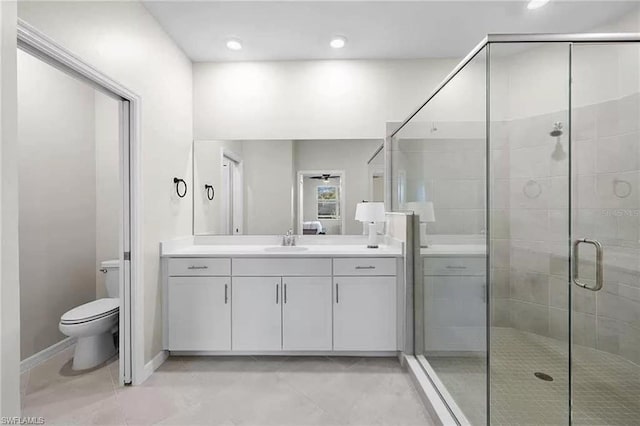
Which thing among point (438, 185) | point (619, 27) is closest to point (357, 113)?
point (438, 185)

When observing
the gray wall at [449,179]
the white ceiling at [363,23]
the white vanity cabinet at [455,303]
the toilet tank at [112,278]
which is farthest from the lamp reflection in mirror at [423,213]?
the toilet tank at [112,278]

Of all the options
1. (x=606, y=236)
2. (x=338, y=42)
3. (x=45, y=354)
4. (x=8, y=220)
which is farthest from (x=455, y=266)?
(x=45, y=354)

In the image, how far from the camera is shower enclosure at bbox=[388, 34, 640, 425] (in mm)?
1447

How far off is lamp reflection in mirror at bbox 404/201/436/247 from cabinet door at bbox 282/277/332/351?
0.78m

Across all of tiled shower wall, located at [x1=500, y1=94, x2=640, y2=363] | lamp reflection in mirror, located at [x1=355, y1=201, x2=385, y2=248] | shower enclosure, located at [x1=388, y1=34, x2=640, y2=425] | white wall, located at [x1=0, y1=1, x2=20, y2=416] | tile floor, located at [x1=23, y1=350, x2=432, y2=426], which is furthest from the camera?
lamp reflection in mirror, located at [x1=355, y1=201, x2=385, y2=248]

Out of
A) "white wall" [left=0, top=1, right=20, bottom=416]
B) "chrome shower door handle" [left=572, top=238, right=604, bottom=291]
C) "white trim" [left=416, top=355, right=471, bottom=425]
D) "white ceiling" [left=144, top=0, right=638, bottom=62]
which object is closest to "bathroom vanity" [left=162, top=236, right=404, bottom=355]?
"white trim" [left=416, top=355, right=471, bottom=425]

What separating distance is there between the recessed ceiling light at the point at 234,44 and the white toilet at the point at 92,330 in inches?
89.5

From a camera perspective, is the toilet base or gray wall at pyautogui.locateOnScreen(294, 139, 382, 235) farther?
gray wall at pyautogui.locateOnScreen(294, 139, 382, 235)

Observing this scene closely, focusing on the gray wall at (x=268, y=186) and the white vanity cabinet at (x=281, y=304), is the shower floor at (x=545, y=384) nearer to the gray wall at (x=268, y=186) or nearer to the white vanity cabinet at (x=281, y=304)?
the white vanity cabinet at (x=281, y=304)

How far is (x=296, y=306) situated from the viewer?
244 cm

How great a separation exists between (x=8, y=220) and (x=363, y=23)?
2446 mm

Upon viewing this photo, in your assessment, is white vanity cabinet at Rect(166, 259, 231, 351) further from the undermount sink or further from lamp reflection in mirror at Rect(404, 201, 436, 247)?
lamp reflection in mirror at Rect(404, 201, 436, 247)

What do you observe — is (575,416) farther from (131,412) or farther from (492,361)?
(131,412)

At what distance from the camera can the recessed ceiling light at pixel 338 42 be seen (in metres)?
2.55
